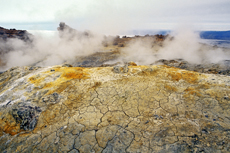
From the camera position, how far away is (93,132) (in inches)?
109

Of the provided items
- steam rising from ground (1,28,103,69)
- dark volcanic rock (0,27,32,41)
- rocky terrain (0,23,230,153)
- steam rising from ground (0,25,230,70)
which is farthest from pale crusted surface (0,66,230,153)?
dark volcanic rock (0,27,32,41)

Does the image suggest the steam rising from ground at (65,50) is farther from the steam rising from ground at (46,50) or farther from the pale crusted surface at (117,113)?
the pale crusted surface at (117,113)

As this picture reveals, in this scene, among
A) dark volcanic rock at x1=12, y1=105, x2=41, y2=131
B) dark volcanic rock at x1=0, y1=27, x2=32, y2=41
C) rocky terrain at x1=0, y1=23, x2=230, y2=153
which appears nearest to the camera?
rocky terrain at x1=0, y1=23, x2=230, y2=153

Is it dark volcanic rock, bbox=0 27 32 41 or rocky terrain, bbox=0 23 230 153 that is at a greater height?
dark volcanic rock, bbox=0 27 32 41

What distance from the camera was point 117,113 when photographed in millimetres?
3271

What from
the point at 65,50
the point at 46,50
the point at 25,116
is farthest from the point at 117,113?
the point at 46,50

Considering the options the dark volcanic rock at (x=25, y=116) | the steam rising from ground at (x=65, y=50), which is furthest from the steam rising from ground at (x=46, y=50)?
the dark volcanic rock at (x=25, y=116)

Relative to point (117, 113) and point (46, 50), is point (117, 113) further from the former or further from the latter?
point (46, 50)

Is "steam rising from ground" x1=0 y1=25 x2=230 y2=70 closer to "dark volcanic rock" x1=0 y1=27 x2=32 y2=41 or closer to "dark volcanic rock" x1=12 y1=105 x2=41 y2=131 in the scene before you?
"dark volcanic rock" x1=0 y1=27 x2=32 y2=41

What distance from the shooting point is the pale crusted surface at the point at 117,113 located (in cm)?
250

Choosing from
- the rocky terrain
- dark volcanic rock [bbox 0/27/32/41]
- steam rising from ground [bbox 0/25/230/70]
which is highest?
dark volcanic rock [bbox 0/27/32/41]

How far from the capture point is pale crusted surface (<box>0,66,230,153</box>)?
98.3 inches

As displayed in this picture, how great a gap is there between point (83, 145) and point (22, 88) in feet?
10.2

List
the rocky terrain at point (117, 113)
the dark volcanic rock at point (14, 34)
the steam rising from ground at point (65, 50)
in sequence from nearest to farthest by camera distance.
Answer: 1. the rocky terrain at point (117, 113)
2. the steam rising from ground at point (65, 50)
3. the dark volcanic rock at point (14, 34)
